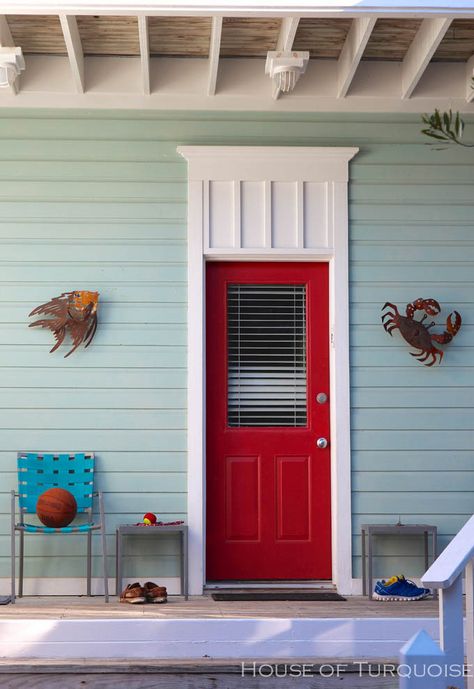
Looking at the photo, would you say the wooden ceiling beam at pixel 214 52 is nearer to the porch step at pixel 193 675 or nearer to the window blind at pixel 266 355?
the window blind at pixel 266 355

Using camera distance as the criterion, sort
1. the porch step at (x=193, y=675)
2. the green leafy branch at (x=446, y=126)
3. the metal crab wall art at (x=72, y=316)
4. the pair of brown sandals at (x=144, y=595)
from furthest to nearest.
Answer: the metal crab wall art at (x=72, y=316) → the pair of brown sandals at (x=144, y=595) → the porch step at (x=193, y=675) → the green leafy branch at (x=446, y=126)

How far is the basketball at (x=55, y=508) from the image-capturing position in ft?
18.9

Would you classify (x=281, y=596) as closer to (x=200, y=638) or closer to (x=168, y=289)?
(x=200, y=638)

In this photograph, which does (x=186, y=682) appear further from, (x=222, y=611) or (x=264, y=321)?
(x=264, y=321)

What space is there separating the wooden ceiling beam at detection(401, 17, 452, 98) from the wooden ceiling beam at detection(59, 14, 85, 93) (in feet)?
6.39

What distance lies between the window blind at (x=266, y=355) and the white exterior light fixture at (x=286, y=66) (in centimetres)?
126

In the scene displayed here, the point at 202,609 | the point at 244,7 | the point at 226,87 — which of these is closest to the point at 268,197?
the point at 226,87

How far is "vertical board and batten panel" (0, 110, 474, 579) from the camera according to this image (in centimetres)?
613

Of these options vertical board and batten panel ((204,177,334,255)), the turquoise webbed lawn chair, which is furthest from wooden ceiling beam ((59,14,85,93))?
the turquoise webbed lawn chair

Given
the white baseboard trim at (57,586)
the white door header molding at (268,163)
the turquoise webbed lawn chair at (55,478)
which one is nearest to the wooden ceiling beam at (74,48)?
the white door header molding at (268,163)

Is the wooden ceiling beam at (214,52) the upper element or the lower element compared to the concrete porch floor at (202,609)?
upper

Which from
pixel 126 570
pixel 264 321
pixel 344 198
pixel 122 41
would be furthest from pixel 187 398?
pixel 122 41

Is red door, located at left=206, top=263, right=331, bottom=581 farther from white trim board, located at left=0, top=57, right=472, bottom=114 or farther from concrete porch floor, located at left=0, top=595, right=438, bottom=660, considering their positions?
concrete porch floor, located at left=0, top=595, right=438, bottom=660

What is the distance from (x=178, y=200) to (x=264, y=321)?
0.91 meters
